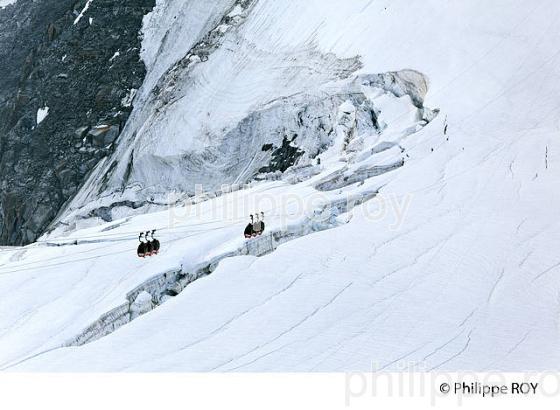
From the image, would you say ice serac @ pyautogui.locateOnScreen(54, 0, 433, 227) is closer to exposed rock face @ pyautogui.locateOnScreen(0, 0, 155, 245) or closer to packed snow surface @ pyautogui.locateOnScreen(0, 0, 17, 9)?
exposed rock face @ pyautogui.locateOnScreen(0, 0, 155, 245)

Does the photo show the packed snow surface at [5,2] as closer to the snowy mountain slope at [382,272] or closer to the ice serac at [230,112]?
the ice serac at [230,112]

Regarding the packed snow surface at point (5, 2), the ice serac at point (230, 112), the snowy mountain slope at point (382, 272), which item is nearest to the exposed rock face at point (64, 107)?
the ice serac at point (230, 112)

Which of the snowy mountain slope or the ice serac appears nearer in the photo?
the snowy mountain slope

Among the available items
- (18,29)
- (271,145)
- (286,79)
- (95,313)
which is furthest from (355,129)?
(18,29)

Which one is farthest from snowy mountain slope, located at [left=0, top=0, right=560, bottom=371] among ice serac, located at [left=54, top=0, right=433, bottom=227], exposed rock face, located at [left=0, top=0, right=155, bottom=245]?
exposed rock face, located at [left=0, top=0, right=155, bottom=245]

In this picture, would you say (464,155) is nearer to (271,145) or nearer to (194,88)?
(271,145)

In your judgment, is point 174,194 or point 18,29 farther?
point 18,29
